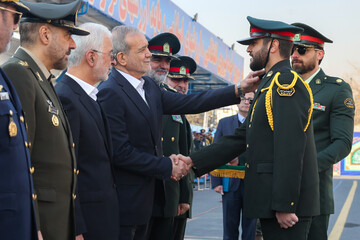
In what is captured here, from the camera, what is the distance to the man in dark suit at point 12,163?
203 cm

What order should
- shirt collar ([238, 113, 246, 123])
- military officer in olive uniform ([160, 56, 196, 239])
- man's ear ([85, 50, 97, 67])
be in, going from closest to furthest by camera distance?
1. man's ear ([85, 50, 97, 67])
2. military officer in olive uniform ([160, 56, 196, 239])
3. shirt collar ([238, 113, 246, 123])

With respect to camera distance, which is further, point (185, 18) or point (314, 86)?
point (185, 18)

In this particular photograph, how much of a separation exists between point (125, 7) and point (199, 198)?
18.6ft

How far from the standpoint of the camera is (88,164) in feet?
10.2

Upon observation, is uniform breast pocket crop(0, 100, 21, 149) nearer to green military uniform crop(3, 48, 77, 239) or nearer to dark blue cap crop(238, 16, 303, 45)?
green military uniform crop(3, 48, 77, 239)

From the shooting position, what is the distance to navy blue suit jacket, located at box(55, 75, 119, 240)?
3062mm

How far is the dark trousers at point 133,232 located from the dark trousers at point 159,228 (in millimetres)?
446

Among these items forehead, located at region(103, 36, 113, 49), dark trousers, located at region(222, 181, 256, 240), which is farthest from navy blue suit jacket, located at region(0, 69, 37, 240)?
dark trousers, located at region(222, 181, 256, 240)

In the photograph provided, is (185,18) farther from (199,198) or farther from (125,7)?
(199,198)

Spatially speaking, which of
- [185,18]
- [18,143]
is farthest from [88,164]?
[185,18]

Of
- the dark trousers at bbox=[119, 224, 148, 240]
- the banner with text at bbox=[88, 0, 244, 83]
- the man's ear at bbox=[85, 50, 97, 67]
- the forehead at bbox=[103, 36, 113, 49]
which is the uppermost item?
the banner with text at bbox=[88, 0, 244, 83]

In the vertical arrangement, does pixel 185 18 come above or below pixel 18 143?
above

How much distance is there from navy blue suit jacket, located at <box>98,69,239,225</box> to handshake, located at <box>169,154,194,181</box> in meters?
0.19

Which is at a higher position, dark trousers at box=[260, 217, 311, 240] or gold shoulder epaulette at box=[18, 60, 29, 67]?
gold shoulder epaulette at box=[18, 60, 29, 67]
